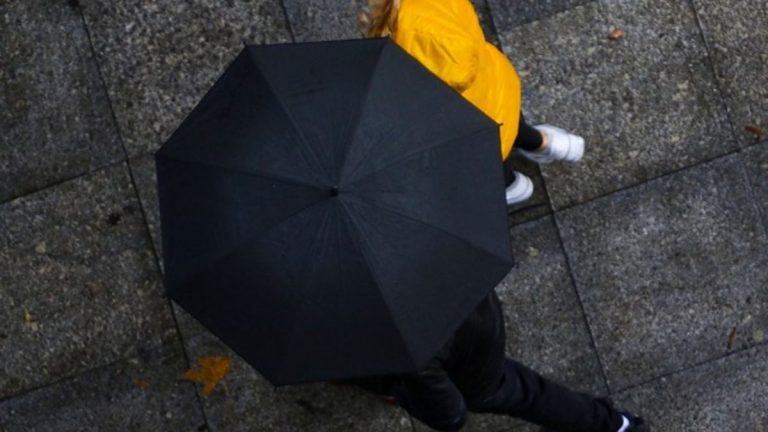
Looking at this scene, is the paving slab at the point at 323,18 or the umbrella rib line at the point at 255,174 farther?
the paving slab at the point at 323,18

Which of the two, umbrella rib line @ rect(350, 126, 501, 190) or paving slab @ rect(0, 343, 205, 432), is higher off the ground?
umbrella rib line @ rect(350, 126, 501, 190)

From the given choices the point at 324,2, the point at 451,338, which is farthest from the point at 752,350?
the point at 324,2

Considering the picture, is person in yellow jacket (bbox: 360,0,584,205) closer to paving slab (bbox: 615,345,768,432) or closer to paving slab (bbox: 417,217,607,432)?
paving slab (bbox: 417,217,607,432)

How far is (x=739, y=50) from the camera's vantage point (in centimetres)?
475

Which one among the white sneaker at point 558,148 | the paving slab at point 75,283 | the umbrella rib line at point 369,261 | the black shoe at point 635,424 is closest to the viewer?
the umbrella rib line at point 369,261

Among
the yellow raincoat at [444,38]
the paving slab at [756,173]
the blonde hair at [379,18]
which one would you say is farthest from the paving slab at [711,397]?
the blonde hair at [379,18]

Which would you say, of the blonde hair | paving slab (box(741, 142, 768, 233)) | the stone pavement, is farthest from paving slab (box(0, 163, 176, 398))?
paving slab (box(741, 142, 768, 233))

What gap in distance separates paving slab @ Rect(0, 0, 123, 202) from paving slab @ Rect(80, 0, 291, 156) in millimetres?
89

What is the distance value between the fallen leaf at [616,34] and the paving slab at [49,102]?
97.1 inches

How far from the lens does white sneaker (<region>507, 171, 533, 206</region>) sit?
448cm

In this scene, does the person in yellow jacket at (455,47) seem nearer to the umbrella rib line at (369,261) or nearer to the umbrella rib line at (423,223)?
the umbrella rib line at (423,223)

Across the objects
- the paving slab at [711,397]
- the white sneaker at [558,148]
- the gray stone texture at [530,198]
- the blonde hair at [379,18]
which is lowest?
the paving slab at [711,397]

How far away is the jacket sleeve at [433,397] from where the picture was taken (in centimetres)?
340

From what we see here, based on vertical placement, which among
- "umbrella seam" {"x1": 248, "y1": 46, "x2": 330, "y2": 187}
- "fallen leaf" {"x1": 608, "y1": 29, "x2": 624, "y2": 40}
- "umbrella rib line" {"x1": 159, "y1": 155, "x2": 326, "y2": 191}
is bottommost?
"fallen leaf" {"x1": 608, "y1": 29, "x2": 624, "y2": 40}
